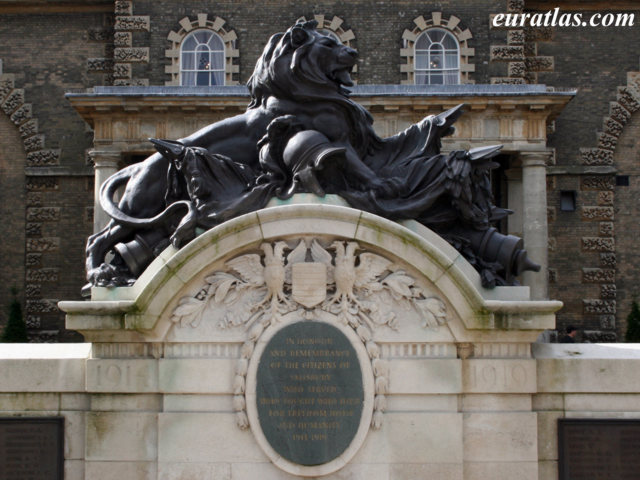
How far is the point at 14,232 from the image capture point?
31.8 meters

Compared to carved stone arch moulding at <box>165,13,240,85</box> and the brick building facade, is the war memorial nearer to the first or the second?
the brick building facade

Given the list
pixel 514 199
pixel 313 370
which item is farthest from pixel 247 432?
pixel 514 199

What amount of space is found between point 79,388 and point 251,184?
7.34 feet

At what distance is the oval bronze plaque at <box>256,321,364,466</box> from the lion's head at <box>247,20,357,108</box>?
7.11 ft

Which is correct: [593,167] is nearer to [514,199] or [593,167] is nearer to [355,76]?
[514,199]

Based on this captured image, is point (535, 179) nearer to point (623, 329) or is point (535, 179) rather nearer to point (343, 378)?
point (623, 329)

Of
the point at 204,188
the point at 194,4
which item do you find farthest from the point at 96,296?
the point at 194,4

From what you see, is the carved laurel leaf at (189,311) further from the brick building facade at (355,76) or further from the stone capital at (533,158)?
the brick building facade at (355,76)

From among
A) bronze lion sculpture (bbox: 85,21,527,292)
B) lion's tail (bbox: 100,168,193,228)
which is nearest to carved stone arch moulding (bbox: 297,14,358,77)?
bronze lion sculpture (bbox: 85,21,527,292)

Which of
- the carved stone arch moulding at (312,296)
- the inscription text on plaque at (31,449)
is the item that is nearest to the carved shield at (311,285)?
the carved stone arch moulding at (312,296)

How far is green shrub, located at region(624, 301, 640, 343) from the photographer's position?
91.3 ft

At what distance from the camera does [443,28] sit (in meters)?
30.4

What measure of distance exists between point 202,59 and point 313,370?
975 inches

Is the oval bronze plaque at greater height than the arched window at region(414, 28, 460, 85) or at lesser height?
lesser
